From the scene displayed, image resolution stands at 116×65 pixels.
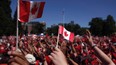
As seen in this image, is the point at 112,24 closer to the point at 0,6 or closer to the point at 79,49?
the point at 0,6

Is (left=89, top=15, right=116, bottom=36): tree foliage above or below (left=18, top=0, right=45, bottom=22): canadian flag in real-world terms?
above

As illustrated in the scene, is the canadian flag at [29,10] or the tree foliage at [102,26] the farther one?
the tree foliage at [102,26]

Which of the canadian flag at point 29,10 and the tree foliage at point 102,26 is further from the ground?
the tree foliage at point 102,26

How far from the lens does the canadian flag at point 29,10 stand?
1021cm

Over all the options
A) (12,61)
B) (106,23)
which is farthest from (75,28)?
(12,61)

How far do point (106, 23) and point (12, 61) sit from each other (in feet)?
366

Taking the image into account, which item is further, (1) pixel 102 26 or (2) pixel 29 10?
(1) pixel 102 26

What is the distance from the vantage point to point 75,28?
104 meters

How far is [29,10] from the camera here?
1066cm

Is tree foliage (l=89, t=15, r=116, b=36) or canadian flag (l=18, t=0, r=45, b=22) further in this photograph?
tree foliage (l=89, t=15, r=116, b=36)

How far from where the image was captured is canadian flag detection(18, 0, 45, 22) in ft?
33.5

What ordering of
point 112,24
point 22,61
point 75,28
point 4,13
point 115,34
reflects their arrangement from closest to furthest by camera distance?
point 22,61 < point 115,34 < point 4,13 < point 75,28 < point 112,24

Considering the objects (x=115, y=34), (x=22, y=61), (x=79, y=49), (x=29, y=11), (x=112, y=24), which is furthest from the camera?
(x=112, y=24)

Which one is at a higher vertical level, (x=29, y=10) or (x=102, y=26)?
(x=102, y=26)
